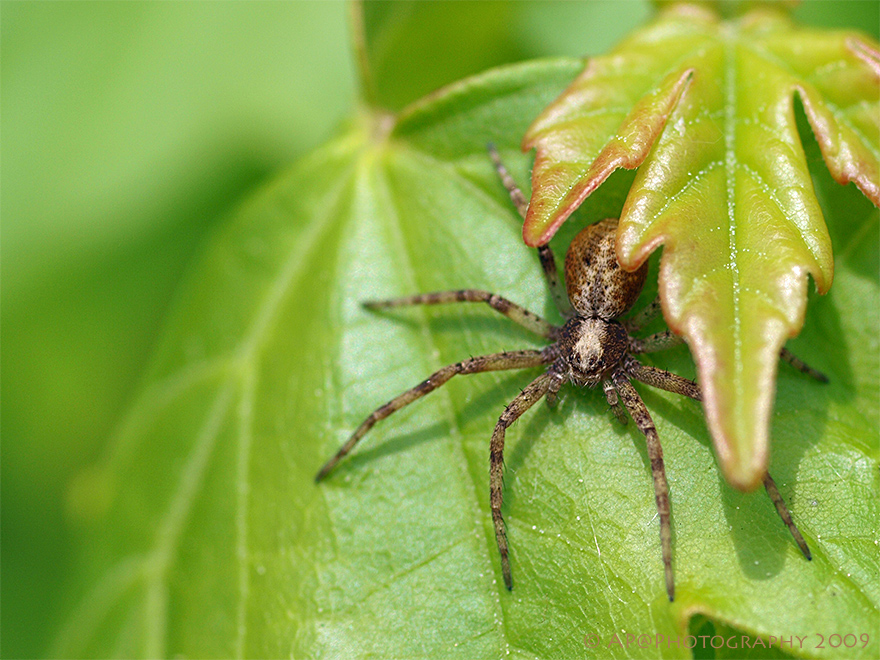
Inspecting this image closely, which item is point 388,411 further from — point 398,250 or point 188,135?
point 188,135

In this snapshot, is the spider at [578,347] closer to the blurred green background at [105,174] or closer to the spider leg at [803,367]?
the spider leg at [803,367]

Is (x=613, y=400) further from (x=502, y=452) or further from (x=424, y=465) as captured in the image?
(x=424, y=465)

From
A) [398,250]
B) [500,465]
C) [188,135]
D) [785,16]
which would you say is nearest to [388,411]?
[500,465]

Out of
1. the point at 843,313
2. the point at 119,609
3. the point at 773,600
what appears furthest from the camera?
the point at 119,609

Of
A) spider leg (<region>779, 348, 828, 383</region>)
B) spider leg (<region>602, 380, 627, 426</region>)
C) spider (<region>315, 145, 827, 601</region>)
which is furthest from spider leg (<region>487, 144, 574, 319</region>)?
spider leg (<region>779, 348, 828, 383</region>)

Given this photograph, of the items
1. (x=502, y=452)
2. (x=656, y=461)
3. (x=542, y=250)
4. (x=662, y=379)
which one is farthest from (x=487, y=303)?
(x=656, y=461)

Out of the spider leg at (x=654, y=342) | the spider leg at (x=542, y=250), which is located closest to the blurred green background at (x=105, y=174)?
the spider leg at (x=542, y=250)
